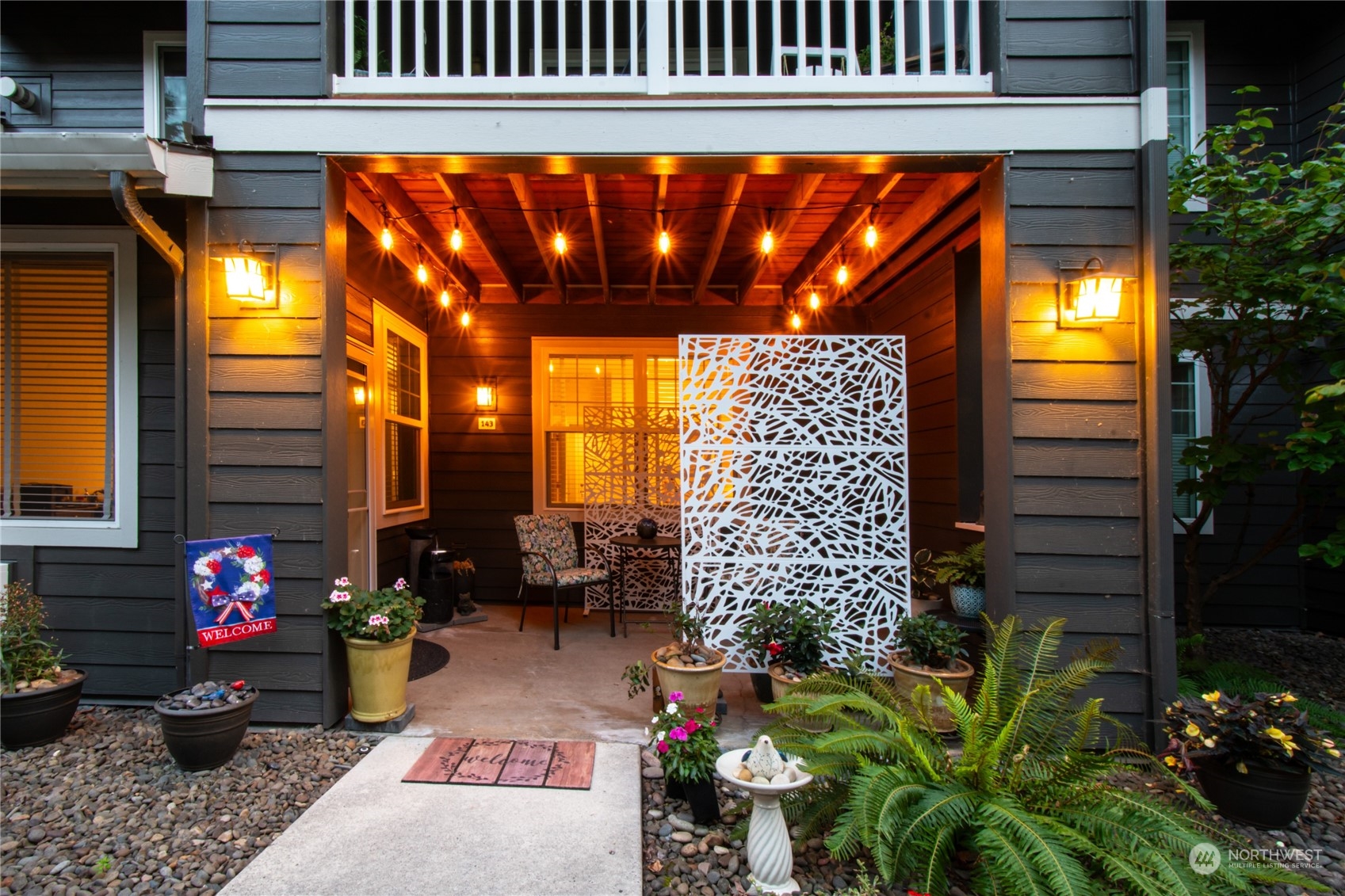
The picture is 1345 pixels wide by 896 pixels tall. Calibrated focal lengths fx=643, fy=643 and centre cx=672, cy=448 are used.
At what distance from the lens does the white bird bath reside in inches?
76.9

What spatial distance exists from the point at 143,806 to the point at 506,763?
1280mm

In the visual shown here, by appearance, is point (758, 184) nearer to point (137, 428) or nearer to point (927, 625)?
point (927, 625)

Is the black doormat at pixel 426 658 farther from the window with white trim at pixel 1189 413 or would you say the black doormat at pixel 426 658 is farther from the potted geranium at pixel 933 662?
the window with white trim at pixel 1189 413

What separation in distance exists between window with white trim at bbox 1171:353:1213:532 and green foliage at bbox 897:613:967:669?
2.80 metres

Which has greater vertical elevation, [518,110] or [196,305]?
[518,110]

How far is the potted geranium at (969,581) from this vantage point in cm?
354

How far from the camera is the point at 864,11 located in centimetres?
459

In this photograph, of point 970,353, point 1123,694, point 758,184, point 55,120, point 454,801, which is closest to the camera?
point 454,801

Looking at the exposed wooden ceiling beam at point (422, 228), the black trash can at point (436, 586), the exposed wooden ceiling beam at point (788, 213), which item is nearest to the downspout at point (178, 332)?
the exposed wooden ceiling beam at point (422, 228)

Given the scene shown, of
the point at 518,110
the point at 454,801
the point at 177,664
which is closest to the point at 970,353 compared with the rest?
the point at 518,110

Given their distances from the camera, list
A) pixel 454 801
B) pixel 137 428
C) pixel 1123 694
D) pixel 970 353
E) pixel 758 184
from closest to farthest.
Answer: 1. pixel 454 801
2. pixel 1123 694
3. pixel 137 428
4. pixel 758 184
5. pixel 970 353

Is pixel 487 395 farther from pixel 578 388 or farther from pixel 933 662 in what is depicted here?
pixel 933 662

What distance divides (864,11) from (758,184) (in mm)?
1826

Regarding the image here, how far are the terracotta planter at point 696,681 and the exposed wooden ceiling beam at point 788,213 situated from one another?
2.65 metres
